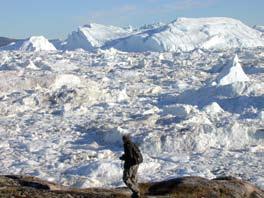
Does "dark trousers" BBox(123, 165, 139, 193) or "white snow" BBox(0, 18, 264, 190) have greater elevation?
"dark trousers" BBox(123, 165, 139, 193)

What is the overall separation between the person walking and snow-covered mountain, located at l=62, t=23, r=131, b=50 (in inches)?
4568

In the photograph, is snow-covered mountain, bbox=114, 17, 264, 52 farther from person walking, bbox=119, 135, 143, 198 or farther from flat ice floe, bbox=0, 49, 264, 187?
person walking, bbox=119, 135, 143, 198

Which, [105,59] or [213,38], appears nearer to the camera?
[105,59]

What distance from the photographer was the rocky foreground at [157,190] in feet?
31.4

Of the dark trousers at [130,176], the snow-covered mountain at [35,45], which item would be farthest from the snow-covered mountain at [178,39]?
the dark trousers at [130,176]

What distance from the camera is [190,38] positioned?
119 metres

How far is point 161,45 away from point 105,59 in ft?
67.6

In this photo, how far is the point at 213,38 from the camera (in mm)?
119938

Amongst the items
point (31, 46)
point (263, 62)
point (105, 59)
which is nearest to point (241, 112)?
point (263, 62)

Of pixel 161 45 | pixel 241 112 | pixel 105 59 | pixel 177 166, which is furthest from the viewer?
pixel 161 45

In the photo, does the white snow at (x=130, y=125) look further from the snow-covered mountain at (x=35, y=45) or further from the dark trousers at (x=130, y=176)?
the snow-covered mountain at (x=35, y=45)

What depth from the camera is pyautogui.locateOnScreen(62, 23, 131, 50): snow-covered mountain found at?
415ft

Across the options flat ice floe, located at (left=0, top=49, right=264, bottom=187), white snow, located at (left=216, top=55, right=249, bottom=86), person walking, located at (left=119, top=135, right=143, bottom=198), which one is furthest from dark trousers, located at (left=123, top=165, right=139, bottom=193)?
white snow, located at (left=216, top=55, right=249, bottom=86)

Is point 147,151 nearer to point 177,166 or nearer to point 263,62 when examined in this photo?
point 177,166
